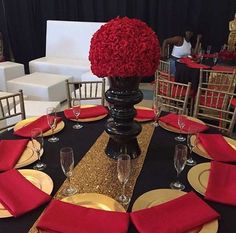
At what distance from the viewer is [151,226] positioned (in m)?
1.03

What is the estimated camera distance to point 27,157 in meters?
1.49

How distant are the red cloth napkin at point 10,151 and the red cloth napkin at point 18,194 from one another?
0.30 ft

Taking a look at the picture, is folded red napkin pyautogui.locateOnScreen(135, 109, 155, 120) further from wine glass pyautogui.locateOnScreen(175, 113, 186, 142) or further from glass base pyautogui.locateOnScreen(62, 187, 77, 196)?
glass base pyautogui.locateOnScreen(62, 187, 77, 196)

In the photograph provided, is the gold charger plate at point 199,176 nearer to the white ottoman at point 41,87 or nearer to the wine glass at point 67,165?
the wine glass at point 67,165

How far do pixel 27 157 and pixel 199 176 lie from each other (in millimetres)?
844

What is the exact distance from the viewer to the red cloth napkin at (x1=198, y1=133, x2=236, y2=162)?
1491 mm

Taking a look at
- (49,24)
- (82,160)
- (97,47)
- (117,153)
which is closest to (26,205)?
(82,160)

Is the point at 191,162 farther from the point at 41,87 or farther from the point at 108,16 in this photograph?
the point at 108,16

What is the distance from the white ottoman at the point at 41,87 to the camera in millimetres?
3822

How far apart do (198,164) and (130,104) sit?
0.44 metres

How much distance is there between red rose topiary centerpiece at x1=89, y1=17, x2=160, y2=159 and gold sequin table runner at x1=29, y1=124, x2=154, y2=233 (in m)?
0.14

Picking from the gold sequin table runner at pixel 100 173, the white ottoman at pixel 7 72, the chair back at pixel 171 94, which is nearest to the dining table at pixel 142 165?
the gold sequin table runner at pixel 100 173

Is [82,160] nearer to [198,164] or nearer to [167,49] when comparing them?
[198,164]

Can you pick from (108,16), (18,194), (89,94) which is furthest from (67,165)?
(108,16)
